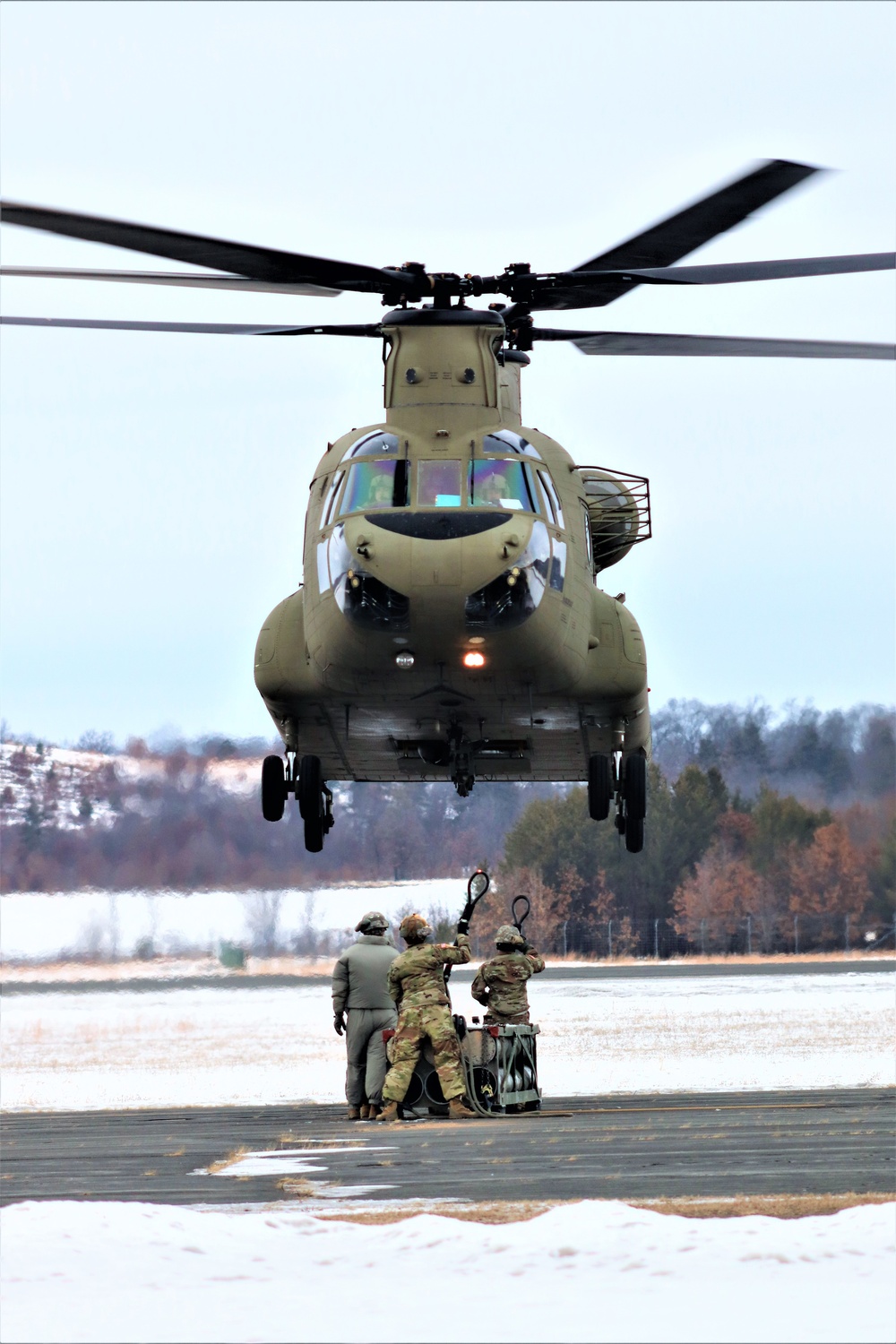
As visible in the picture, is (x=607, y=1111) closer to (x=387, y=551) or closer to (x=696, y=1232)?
(x=387, y=551)

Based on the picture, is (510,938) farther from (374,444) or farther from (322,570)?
(374,444)

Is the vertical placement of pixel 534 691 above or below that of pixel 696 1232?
above

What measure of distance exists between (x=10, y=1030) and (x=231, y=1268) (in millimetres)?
25202

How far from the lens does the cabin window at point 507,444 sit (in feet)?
50.9

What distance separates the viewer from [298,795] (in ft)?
58.8

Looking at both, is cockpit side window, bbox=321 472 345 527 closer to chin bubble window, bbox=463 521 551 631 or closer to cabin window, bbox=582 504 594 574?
chin bubble window, bbox=463 521 551 631

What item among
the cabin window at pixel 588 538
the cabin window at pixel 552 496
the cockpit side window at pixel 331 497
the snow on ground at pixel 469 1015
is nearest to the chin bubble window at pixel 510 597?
the cabin window at pixel 552 496

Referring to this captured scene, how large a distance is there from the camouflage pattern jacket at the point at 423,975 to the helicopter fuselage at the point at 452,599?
8.99ft

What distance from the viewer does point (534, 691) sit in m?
15.8

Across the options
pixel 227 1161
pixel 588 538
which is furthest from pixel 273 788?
pixel 227 1161

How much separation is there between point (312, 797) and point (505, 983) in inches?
171

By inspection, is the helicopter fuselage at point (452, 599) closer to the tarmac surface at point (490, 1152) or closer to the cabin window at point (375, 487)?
the cabin window at point (375, 487)

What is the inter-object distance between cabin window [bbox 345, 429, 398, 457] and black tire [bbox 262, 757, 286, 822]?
13.3 ft

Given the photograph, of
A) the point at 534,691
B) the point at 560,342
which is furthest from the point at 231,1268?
the point at 560,342
